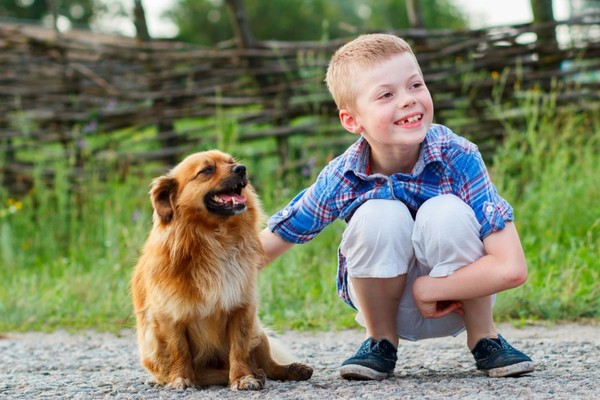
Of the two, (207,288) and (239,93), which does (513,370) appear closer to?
(207,288)

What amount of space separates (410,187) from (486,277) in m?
0.47

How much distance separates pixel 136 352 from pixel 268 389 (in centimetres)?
154

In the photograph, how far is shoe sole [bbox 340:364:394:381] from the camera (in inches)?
122

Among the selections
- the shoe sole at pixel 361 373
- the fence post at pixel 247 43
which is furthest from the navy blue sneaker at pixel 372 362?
the fence post at pixel 247 43

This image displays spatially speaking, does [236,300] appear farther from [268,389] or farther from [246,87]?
[246,87]

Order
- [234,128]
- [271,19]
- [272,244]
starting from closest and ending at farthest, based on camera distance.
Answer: [272,244], [234,128], [271,19]

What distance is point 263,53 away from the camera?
7.54 m

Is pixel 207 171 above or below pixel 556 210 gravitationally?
above

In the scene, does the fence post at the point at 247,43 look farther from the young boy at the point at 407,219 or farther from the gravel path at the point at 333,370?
the young boy at the point at 407,219

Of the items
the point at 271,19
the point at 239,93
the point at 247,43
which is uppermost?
the point at 271,19

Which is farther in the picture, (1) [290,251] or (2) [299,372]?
(1) [290,251]

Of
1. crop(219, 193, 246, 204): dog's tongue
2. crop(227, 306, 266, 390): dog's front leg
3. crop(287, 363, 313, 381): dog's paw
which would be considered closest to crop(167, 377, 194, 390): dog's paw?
crop(227, 306, 266, 390): dog's front leg

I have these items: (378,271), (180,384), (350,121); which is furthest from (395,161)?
(180,384)

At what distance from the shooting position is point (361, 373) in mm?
3096
